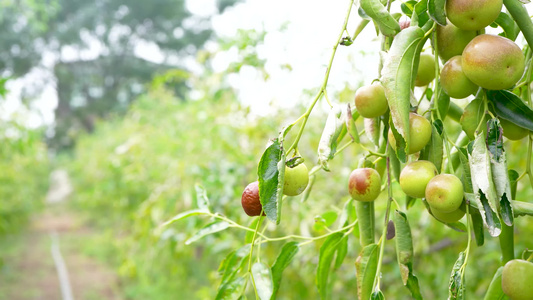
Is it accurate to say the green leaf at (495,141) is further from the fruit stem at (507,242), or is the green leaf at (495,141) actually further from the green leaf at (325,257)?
the green leaf at (325,257)

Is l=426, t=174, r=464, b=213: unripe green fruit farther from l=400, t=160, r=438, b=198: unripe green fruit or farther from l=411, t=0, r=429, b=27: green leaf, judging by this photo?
l=411, t=0, r=429, b=27: green leaf

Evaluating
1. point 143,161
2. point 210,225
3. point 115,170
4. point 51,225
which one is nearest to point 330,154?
point 210,225

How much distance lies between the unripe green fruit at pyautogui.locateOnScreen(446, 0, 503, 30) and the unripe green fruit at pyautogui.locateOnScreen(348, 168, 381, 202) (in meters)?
0.13

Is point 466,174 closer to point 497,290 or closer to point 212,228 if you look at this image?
point 497,290

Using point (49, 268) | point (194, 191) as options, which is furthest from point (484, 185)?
point (49, 268)

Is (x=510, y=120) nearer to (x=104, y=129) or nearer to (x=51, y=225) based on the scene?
(x=104, y=129)

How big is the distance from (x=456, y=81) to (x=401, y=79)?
60 mm

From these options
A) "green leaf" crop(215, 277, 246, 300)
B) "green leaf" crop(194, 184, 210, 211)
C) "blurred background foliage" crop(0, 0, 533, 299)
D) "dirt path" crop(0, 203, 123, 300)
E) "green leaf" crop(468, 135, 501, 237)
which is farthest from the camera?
"dirt path" crop(0, 203, 123, 300)

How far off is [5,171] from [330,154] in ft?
16.6

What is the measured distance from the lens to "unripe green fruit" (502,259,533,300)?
0.37 meters

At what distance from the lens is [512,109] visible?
0.36m

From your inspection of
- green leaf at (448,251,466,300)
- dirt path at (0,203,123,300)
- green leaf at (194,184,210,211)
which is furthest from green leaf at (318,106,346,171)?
Answer: dirt path at (0,203,123,300)

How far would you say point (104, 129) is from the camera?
680 centimetres

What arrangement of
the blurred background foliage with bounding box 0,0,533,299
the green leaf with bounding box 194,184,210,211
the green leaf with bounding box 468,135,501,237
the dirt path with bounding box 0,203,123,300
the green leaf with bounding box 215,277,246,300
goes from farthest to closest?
the dirt path with bounding box 0,203,123,300 < the blurred background foliage with bounding box 0,0,533,299 < the green leaf with bounding box 194,184,210,211 < the green leaf with bounding box 215,277,246,300 < the green leaf with bounding box 468,135,501,237
